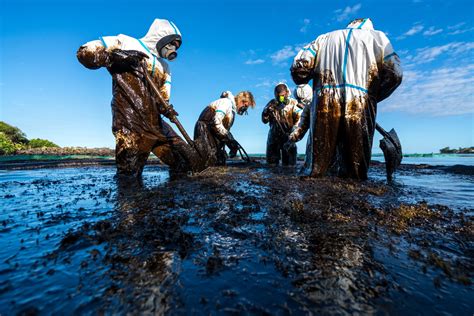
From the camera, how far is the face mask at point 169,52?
478cm

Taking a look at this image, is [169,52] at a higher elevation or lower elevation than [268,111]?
higher

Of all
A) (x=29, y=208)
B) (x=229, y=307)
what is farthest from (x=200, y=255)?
(x=29, y=208)

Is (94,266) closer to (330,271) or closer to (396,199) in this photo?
(330,271)

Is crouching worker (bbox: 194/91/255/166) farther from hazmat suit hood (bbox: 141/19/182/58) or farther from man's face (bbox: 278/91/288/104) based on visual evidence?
hazmat suit hood (bbox: 141/19/182/58)

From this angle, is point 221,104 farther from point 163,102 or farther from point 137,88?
point 137,88

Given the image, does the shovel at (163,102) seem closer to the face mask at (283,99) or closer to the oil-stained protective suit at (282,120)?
the oil-stained protective suit at (282,120)

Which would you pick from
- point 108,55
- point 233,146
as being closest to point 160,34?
point 108,55

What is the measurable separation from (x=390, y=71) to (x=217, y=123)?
4.61 meters

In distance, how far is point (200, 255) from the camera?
1.12 meters

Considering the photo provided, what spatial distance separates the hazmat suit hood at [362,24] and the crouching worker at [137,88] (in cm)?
299

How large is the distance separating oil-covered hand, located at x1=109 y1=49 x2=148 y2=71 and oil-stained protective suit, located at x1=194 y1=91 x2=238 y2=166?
303 centimetres

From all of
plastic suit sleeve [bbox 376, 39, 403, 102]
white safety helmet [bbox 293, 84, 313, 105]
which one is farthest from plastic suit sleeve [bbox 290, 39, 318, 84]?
white safety helmet [bbox 293, 84, 313, 105]

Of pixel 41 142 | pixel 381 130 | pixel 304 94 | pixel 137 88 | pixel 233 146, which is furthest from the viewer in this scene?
→ pixel 41 142

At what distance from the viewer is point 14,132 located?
26.3m
